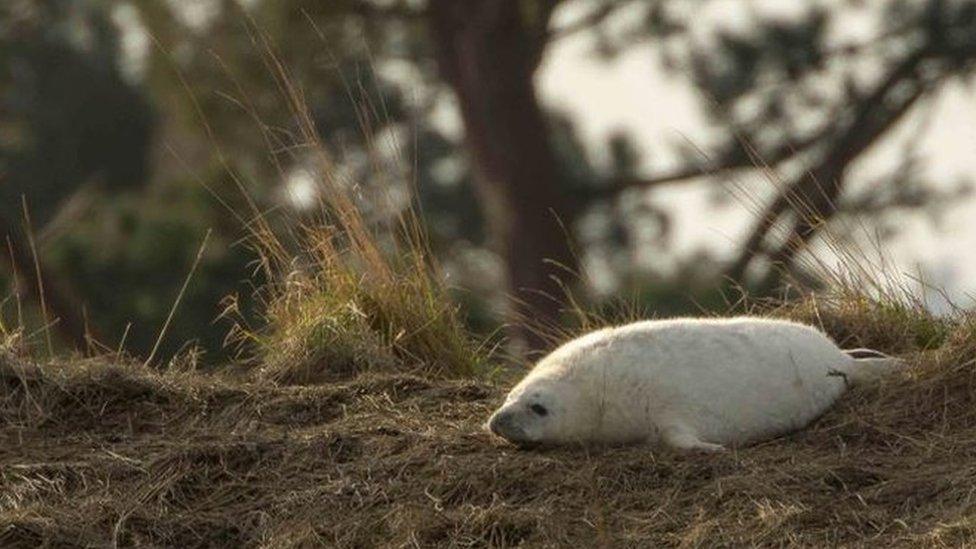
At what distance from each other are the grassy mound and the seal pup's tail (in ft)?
0.23

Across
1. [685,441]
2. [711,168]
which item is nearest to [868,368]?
[685,441]

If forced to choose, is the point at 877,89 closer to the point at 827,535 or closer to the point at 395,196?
the point at 395,196

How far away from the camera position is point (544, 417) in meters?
6.82

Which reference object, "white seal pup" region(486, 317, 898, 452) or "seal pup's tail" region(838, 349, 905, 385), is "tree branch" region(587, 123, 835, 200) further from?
"white seal pup" region(486, 317, 898, 452)

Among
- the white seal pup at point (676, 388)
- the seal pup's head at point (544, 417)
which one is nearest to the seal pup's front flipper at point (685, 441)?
the white seal pup at point (676, 388)

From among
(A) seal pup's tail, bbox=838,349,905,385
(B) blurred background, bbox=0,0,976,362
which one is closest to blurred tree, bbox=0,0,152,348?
(B) blurred background, bbox=0,0,976,362

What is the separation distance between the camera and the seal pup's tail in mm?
7258

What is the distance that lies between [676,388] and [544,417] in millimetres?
358

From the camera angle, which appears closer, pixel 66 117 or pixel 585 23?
pixel 585 23

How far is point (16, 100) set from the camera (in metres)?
27.9

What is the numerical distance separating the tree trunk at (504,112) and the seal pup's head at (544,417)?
9904 millimetres

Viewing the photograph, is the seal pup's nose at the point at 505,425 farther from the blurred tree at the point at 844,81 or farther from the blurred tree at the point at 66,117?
the blurred tree at the point at 66,117

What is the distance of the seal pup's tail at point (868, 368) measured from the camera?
726 centimetres

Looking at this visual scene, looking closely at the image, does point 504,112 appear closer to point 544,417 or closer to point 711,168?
point 711,168
